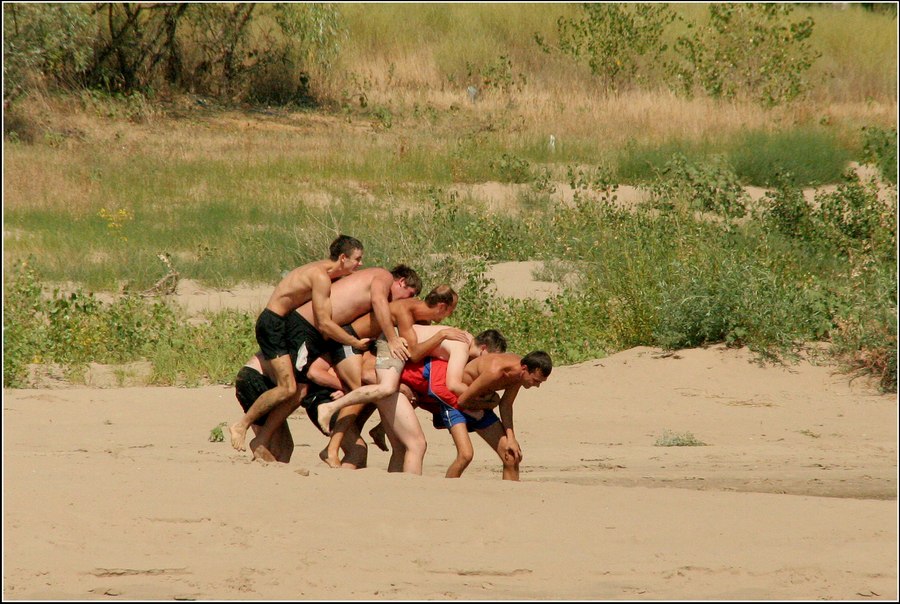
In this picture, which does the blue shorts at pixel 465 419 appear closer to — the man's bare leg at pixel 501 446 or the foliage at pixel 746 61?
the man's bare leg at pixel 501 446

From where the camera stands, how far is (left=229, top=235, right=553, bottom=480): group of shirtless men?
8195 mm

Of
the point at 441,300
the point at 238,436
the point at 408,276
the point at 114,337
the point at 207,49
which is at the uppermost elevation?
the point at 207,49

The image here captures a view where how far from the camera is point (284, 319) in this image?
8.48 m

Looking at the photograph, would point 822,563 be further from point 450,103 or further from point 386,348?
point 450,103

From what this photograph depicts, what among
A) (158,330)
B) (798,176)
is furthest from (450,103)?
(158,330)

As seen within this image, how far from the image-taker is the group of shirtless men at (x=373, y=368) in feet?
26.9

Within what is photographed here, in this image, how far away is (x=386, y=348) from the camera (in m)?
8.28

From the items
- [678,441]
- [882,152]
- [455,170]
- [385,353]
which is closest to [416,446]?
[385,353]

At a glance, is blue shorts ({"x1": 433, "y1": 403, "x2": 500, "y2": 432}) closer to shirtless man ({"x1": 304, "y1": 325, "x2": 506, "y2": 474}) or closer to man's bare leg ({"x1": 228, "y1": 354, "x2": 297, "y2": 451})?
shirtless man ({"x1": 304, "y1": 325, "x2": 506, "y2": 474})

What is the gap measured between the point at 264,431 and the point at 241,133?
1639cm

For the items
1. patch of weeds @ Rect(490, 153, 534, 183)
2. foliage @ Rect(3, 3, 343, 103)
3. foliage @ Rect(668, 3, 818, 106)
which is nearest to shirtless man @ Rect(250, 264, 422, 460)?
patch of weeds @ Rect(490, 153, 534, 183)

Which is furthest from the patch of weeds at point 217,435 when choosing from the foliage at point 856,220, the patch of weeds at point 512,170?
the patch of weeds at point 512,170

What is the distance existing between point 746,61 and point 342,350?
21629 mm

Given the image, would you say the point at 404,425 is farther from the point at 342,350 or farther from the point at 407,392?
the point at 342,350
